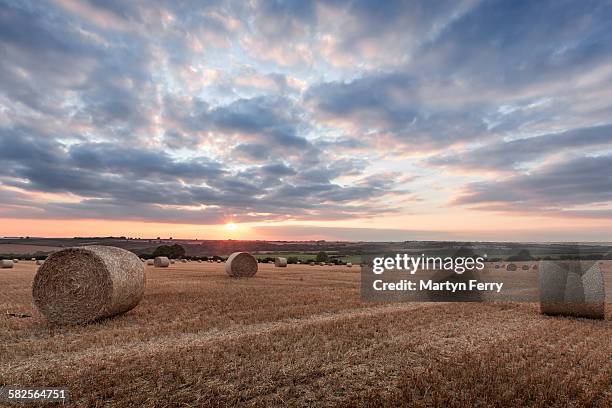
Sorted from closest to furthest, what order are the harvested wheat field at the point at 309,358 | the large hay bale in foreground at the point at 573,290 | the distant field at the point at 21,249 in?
the harvested wheat field at the point at 309,358, the large hay bale in foreground at the point at 573,290, the distant field at the point at 21,249

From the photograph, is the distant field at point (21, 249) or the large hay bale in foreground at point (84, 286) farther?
the distant field at point (21, 249)

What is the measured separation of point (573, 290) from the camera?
43.3ft

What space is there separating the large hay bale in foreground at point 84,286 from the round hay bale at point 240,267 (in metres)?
14.4

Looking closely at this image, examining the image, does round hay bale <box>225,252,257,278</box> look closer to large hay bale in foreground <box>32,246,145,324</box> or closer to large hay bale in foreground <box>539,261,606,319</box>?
large hay bale in foreground <box>32,246,145,324</box>

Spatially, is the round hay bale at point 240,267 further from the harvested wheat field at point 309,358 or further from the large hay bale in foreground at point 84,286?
the large hay bale in foreground at point 84,286

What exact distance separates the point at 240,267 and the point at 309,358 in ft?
66.2

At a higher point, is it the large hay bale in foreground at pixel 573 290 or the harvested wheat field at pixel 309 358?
the large hay bale in foreground at pixel 573 290

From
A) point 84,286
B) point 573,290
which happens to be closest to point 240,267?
point 84,286

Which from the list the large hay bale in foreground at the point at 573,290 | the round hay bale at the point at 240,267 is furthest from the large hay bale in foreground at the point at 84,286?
the round hay bale at the point at 240,267

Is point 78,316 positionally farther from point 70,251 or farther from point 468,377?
point 468,377

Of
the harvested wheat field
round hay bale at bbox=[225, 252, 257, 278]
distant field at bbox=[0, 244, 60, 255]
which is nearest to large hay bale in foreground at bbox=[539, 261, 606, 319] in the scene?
the harvested wheat field

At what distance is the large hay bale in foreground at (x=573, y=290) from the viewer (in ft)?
41.5

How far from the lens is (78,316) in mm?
10641

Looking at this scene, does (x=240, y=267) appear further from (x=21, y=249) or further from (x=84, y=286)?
(x=21, y=249)
